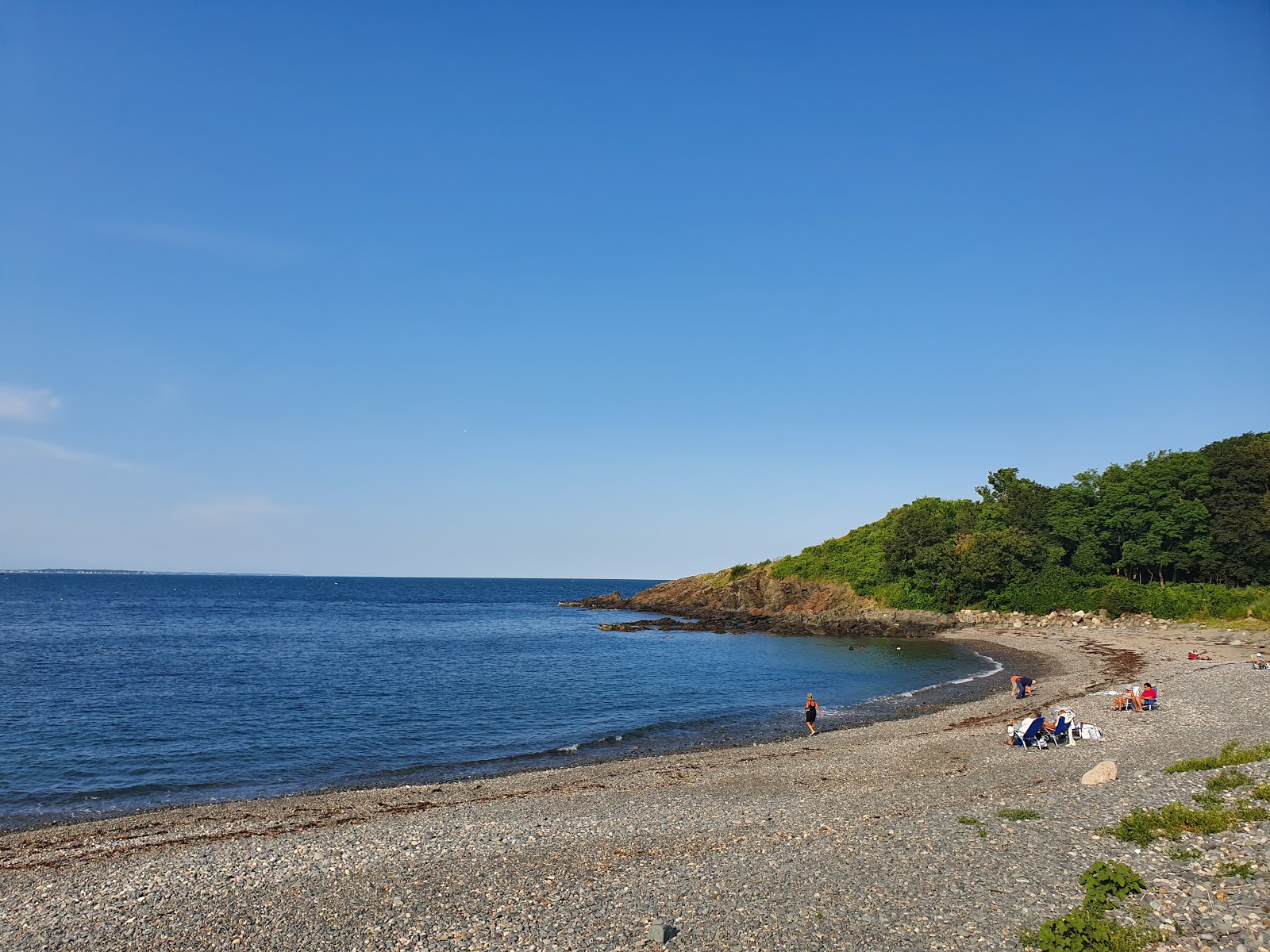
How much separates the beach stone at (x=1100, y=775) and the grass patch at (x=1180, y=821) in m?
4.08

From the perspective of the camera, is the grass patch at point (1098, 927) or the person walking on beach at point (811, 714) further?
the person walking on beach at point (811, 714)

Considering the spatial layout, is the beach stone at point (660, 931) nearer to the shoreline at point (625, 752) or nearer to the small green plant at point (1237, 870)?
the small green plant at point (1237, 870)

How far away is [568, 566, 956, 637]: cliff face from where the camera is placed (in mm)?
85625

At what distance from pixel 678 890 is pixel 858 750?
16.9m

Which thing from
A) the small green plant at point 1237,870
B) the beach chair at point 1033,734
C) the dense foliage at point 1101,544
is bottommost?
the beach chair at point 1033,734

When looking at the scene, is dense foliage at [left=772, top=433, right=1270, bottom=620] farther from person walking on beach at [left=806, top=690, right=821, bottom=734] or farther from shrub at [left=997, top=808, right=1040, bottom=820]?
shrub at [left=997, top=808, right=1040, bottom=820]

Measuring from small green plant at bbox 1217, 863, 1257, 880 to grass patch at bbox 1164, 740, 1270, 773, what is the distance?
26.8 feet

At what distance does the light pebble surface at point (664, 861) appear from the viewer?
1242 centimetres

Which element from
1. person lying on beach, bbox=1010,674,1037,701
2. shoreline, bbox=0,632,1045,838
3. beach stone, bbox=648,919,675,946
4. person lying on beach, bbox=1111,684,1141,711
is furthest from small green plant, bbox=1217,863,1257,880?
person lying on beach, bbox=1010,674,1037,701

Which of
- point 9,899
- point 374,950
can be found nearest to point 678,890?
point 374,950

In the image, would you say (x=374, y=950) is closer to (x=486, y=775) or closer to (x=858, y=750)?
(x=486, y=775)

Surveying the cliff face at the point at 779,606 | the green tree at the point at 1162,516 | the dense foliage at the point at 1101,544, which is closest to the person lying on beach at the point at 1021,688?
the dense foliage at the point at 1101,544

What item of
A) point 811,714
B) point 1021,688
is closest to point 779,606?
point 1021,688

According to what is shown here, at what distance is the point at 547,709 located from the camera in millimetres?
41688
